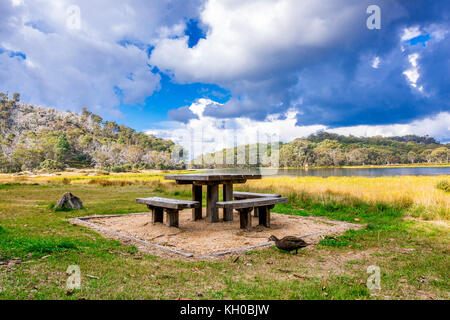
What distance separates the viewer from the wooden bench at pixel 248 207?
638 cm

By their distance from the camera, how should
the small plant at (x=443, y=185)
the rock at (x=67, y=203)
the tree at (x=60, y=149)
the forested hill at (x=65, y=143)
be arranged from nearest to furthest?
the rock at (x=67, y=203), the small plant at (x=443, y=185), the forested hill at (x=65, y=143), the tree at (x=60, y=149)

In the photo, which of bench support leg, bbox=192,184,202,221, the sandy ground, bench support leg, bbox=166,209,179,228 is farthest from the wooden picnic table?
bench support leg, bbox=166,209,179,228

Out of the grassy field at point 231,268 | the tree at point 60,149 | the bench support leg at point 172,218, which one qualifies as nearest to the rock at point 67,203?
the grassy field at point 231,268

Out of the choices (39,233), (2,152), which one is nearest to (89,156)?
(2,152)

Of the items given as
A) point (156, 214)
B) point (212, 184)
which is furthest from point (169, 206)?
point (212, 184)

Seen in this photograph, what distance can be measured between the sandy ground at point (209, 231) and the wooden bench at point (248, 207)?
0.65 ft

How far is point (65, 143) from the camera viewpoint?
3199 inches

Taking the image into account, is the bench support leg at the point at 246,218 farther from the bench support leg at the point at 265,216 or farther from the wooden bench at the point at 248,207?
the bench support leg at the point at 265,216

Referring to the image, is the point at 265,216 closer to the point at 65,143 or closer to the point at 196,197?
the point at 196,197

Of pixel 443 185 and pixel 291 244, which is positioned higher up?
pixel 443 185

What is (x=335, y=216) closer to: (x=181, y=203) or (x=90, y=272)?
(x=181, y=203)

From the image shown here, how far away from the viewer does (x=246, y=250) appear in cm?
502

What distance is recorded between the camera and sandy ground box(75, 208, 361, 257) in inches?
215

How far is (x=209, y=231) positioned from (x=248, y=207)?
1096 mm
